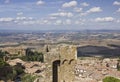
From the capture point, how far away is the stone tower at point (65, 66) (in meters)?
16.4

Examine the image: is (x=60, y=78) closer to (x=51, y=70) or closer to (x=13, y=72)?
(x=51, y=70)

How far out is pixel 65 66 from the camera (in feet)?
54.1

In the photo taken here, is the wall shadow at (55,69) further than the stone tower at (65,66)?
No

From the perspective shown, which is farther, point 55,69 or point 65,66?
point 65,66

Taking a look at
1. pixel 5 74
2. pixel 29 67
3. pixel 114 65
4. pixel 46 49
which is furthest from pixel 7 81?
pixel 114 65

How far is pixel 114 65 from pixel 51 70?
228 ft

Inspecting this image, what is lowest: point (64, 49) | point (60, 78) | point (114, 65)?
point (114, 65)

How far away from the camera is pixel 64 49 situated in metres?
16.5

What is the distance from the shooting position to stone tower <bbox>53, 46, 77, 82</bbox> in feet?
53.9

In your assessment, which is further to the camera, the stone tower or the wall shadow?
the stone tower

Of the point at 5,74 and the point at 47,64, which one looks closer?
the point at 47,64

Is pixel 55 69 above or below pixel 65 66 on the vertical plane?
below

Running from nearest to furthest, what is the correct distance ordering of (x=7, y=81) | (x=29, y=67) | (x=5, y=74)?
1. (x=7, y=81)
2. (x=5, y=74)
3. (x=29, y=67)

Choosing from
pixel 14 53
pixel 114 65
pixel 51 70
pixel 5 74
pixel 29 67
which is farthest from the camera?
pixel 14 53
